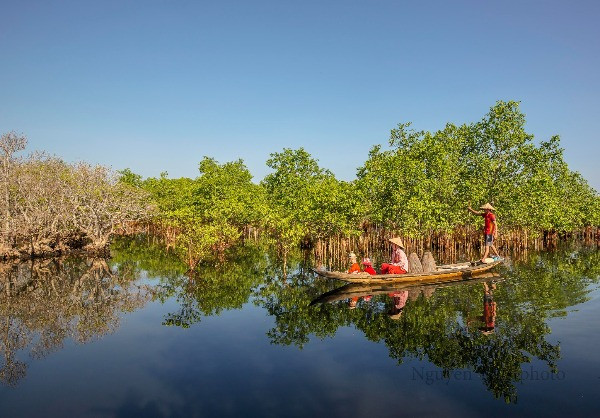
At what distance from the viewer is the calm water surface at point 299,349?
943cm

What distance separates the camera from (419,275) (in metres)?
20.1

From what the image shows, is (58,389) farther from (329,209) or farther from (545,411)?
(329,209)

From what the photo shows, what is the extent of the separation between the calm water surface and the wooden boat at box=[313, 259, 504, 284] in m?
0.68

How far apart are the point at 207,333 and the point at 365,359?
21.0 ft

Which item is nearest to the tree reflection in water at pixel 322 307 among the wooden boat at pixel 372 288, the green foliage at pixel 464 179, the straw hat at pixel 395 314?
the straw hat at pixel 395 314

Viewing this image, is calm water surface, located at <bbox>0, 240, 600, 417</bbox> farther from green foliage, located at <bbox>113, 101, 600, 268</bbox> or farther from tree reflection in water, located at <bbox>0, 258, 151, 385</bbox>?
green foliage, located at <bbox>113, 101, 600, 268</bbox>

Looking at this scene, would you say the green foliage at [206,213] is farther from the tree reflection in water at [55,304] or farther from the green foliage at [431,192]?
the tree reflection in water at [55,304]

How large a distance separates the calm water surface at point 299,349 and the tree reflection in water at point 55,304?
0.31ft

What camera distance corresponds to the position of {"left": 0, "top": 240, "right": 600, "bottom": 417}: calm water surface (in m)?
9.43

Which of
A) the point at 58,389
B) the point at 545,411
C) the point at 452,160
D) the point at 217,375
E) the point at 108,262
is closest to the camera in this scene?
the point at 545,411

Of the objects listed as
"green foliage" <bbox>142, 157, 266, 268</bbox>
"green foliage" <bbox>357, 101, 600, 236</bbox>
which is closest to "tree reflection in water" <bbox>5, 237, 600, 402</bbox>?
"green foliage" <bbox>142, 157, 266, 268</bbox>

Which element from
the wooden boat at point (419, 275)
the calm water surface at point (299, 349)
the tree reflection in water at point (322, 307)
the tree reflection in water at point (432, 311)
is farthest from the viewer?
the wooden boat at point (419, 275)

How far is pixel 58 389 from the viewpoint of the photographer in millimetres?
10539

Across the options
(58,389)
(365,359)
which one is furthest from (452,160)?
(58,389)
